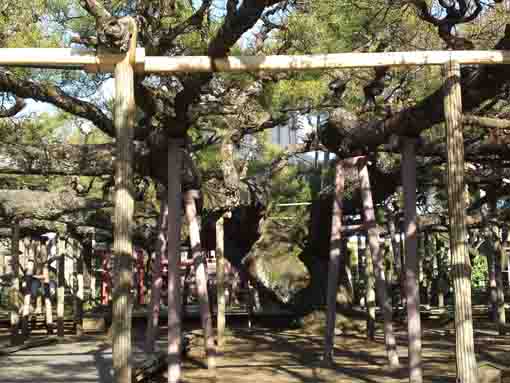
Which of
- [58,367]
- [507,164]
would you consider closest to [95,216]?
[58,367]

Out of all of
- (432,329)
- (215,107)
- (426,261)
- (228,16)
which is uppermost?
(215,107)

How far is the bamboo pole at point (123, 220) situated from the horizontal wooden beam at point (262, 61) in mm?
212

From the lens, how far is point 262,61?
600 centimetres

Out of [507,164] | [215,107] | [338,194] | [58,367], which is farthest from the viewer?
[215,107]

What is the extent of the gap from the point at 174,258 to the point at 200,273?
0.93 metres

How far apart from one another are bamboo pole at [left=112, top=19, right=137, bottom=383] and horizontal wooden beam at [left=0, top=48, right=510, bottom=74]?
21cm

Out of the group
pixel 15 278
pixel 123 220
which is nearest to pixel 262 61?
pixel 123 220

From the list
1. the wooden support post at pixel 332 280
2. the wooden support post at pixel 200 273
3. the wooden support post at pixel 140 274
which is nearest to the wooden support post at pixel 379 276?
the wooden support post at pixel 332 280

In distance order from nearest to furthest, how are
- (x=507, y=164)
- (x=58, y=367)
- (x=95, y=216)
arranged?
(x=58, y=367)
(x=507, y=164)
(x=95, y=216)

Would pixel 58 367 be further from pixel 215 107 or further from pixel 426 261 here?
pixel 426 261

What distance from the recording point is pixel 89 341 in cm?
1207

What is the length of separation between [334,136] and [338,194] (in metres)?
0.73

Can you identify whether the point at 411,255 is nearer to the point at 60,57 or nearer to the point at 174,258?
the point at 174,258

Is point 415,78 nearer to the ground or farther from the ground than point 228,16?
farther from the ground
